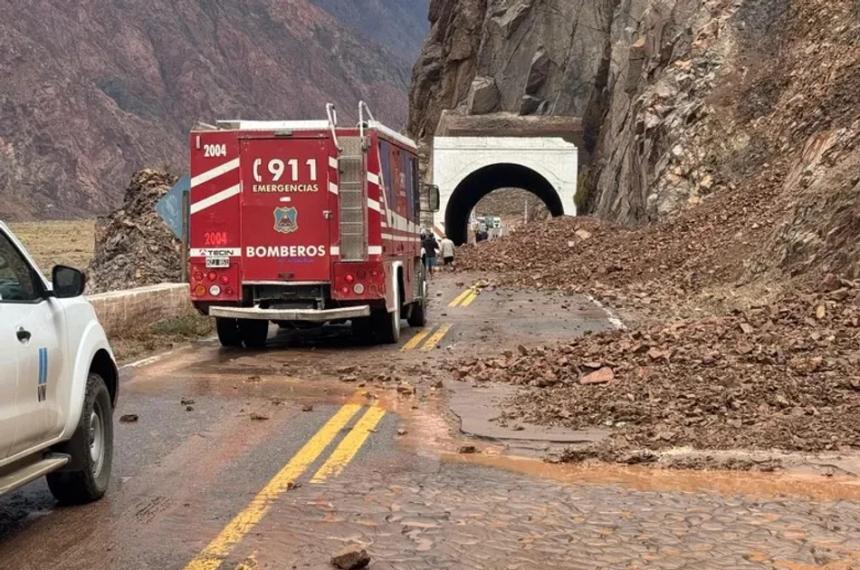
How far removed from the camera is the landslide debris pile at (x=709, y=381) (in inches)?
321

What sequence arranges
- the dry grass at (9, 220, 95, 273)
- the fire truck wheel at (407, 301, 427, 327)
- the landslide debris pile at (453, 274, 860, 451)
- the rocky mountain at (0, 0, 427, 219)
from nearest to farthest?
the landslide debris pile at (453, 274, 860, 451)
the fire truck wheel at (407, 301, 427, 327)
the dry grass at (9, 220, 95, 273)
the rocky mountain at (0, 0, 427, 219)

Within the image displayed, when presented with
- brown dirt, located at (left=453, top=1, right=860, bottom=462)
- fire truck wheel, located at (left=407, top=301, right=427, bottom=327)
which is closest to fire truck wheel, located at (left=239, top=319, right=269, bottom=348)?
fire truck wheel, located at (left=407, top=301, right=427, bottom=327)

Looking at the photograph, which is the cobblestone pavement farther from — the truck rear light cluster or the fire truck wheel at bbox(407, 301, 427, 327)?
the fire truck wheel at bbox(407, 301, 427, 327)

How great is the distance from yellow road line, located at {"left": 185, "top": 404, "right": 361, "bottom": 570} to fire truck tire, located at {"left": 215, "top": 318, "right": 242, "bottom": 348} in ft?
18.2

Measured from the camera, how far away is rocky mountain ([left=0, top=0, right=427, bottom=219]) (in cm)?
13025

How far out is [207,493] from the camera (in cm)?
673

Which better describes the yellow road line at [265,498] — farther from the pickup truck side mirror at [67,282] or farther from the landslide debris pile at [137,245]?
the landslide debris pile at [137,245]

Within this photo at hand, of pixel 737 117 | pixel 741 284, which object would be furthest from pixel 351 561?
pixel 737 117

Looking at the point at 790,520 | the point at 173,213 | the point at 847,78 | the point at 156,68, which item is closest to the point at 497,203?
the point at 847,78

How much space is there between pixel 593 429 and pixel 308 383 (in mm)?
3822

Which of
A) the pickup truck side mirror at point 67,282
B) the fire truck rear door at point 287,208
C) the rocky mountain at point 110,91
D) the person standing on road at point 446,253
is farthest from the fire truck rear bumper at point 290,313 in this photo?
the rocky mountain at point 110,91

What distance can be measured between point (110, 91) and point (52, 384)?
163494mm

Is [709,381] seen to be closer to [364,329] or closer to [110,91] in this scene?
[364,329]

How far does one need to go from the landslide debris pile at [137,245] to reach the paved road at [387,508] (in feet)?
49.0
